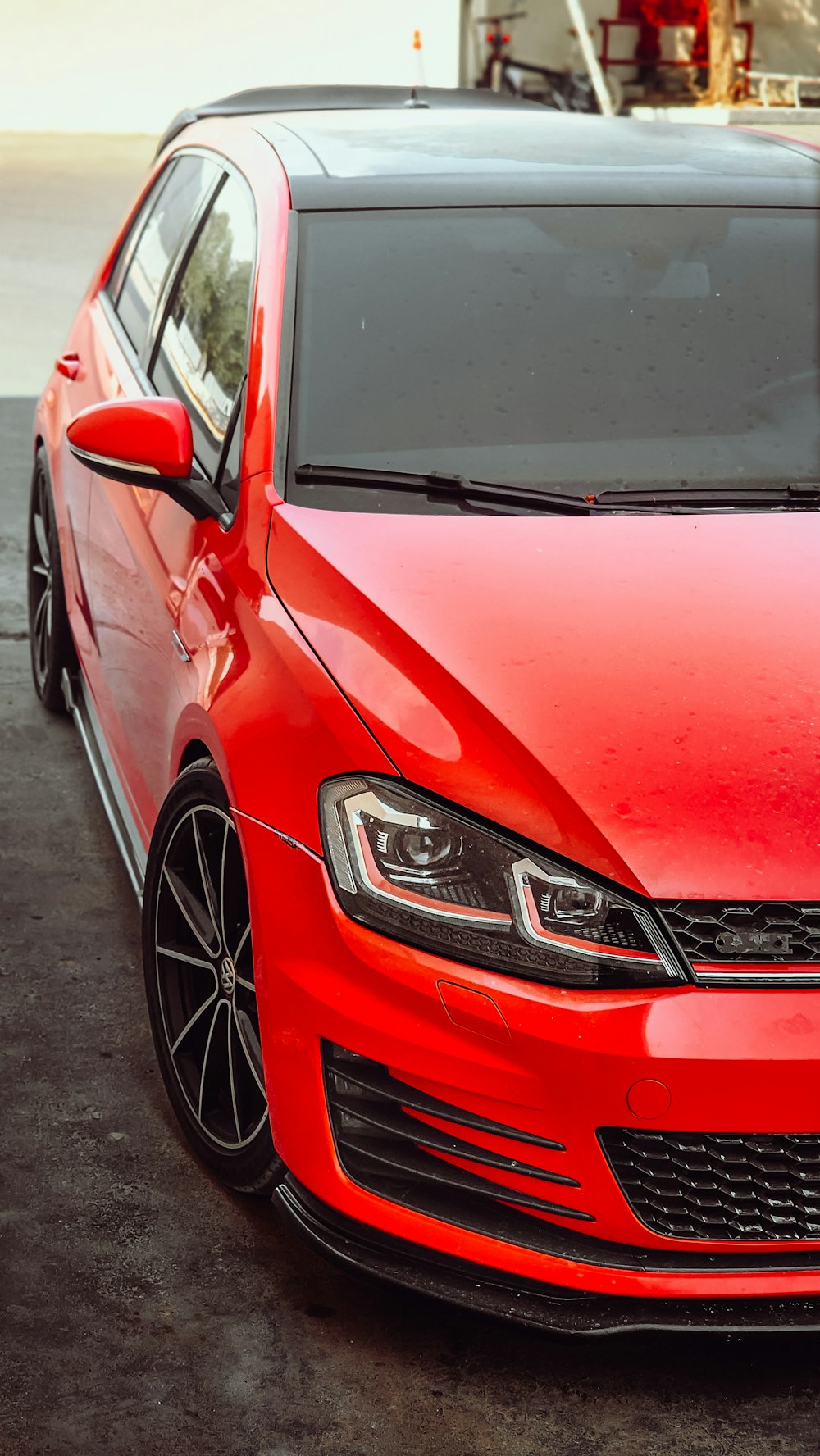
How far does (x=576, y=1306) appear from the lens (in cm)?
229

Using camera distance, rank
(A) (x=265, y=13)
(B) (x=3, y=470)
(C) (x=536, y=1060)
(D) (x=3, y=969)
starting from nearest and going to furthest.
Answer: (C) (x=536, y=1060), (D) (x=3, y=969), (B) (x=3, y=470), (A) (x=265, y=13)

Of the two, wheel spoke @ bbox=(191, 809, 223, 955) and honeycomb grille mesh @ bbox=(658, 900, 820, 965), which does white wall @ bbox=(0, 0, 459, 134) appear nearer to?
wheel spoke @ bbox=(191, 809, 223, 955)

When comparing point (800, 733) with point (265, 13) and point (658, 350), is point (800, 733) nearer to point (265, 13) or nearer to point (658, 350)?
point (658, 350)

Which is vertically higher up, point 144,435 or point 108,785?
point 144,435

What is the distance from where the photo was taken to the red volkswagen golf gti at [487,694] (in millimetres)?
2211

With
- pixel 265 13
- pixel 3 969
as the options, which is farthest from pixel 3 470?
pixel 265 13

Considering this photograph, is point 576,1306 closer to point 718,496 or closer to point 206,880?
point 206,880

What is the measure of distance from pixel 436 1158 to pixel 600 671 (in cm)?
71

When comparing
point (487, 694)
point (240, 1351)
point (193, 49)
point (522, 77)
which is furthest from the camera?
point (522, 77)

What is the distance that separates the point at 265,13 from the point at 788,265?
19.3 m

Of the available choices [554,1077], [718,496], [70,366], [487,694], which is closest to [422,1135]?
[554,1077]

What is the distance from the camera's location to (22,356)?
367 inches

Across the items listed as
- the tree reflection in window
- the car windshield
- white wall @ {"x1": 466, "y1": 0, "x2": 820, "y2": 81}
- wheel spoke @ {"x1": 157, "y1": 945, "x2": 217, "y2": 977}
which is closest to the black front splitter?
wheel spoke @ {"x1": 157, "y1": 945, "x2": 217, "y2": 977}

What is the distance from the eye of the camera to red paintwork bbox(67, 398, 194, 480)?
2.97 meters
